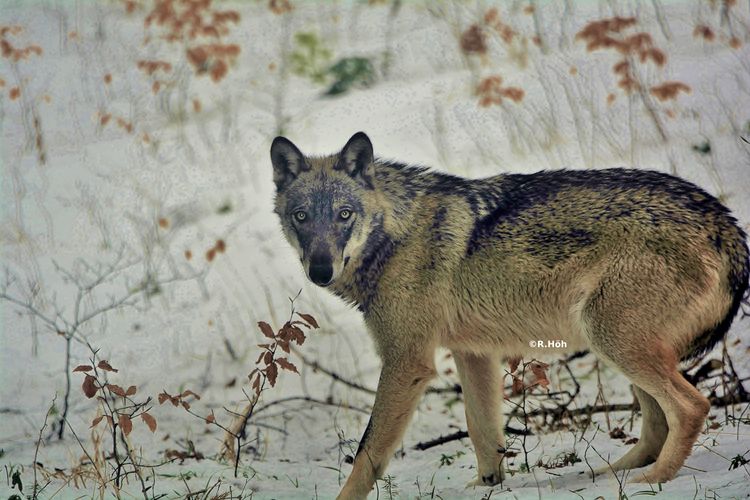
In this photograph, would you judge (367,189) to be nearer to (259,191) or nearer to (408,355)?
(408,355)

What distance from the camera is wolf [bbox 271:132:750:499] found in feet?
16.9

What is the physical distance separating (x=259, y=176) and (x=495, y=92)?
2.64 m

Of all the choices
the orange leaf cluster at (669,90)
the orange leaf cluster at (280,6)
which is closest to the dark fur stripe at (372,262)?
the orange leaf cluster at (669,90)

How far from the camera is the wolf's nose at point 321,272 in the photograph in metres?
5.31

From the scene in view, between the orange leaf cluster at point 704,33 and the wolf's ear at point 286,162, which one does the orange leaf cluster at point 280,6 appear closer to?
the orange leaf cluster at point 704,33

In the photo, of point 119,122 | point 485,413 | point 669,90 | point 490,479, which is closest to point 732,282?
point 485,413

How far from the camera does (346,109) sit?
32.9 ft

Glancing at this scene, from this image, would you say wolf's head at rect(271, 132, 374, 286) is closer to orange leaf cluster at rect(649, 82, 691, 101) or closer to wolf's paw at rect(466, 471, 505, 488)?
wolf's paw at rect(466, 471, 505, 488)

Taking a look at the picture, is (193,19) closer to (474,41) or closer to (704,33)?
(474,41)

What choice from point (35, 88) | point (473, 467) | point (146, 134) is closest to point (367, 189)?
point (473, 467)

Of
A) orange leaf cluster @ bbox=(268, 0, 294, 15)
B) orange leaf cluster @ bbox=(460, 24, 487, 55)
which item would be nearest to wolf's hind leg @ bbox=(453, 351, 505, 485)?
orange leaf cluster @ bbox=(460, 24, 487, 55)

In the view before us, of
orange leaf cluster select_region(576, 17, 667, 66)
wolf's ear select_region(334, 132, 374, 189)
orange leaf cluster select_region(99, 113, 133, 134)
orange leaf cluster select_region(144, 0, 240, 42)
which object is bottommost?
wolf's ear select_region(334, 132, 374, 189)

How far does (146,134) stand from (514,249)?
594 cm

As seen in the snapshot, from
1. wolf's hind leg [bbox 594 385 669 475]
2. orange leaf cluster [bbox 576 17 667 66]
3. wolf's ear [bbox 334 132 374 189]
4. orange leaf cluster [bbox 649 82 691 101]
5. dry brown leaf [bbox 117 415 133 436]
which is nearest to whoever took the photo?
dry brown leaf [bbox 117 415 133 436]
